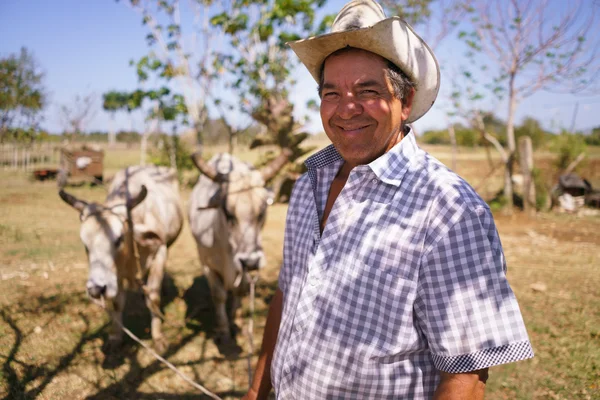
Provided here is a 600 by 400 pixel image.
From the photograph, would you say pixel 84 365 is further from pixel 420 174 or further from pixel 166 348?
pixel 420 174

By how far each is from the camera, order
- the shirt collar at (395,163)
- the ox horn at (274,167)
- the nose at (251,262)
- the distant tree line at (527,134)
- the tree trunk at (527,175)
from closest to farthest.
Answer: the shirt collar at (395,163) < the nose at (251,262) < the ox horn at (274,167) < the tree trunk at (527,175) < the distant tree line at (527,134)

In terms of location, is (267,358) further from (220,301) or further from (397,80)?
(220,301)

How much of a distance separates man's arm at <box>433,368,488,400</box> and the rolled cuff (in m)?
0.03

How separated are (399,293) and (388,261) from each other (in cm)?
12

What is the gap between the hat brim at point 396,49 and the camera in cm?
161

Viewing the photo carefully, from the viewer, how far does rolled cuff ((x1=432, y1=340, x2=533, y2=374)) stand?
1312mm

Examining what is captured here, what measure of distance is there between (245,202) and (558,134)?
16727mm

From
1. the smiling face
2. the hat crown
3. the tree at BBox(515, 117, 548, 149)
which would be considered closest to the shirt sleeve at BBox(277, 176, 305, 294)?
the smiling face

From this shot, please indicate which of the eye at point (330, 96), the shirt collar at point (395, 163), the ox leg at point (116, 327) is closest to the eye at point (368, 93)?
the eye at point (330, 96)

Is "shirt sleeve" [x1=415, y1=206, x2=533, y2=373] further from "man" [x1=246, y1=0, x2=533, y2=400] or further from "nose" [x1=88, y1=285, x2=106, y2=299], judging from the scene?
"nose" [x1=88, y1=285, x2=106, y2=299]

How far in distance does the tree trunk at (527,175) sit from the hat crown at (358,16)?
1154 cm

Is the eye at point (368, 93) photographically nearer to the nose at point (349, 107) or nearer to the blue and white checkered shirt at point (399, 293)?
the nose at point (349, 107)

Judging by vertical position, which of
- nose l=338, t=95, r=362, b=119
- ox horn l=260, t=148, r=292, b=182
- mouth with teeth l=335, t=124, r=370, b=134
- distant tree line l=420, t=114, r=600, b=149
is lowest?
ox horn l=260, t=148, r=292, b=182

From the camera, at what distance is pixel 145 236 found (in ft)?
→ 14.5
